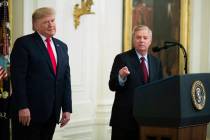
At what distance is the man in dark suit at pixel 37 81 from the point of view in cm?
301

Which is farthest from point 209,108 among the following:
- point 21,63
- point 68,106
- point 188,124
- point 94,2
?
point 94,2

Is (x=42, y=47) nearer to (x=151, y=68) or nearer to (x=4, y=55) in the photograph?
(x=4, y=55)

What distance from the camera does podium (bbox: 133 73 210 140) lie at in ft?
9.16

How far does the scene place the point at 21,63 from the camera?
3.02 metres

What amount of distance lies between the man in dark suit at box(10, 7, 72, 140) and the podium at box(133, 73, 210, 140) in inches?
25.1

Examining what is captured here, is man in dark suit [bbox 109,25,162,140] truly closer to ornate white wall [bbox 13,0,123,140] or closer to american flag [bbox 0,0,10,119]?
american flag [bbox 0,0,10,119]

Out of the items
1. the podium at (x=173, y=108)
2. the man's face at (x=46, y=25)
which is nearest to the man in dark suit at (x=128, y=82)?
the podium at (x=173, y=108)

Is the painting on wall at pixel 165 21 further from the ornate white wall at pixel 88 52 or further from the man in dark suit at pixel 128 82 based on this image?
the man in dark suit at pixel 128 82

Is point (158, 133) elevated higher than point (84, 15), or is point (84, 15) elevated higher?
point (84, 15)

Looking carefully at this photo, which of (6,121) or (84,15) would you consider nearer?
(6,121)

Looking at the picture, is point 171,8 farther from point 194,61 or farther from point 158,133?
point 158,133

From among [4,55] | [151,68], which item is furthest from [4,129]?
[151,68]

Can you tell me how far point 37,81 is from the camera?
10.0 ft

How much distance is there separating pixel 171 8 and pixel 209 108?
372 centimetres
